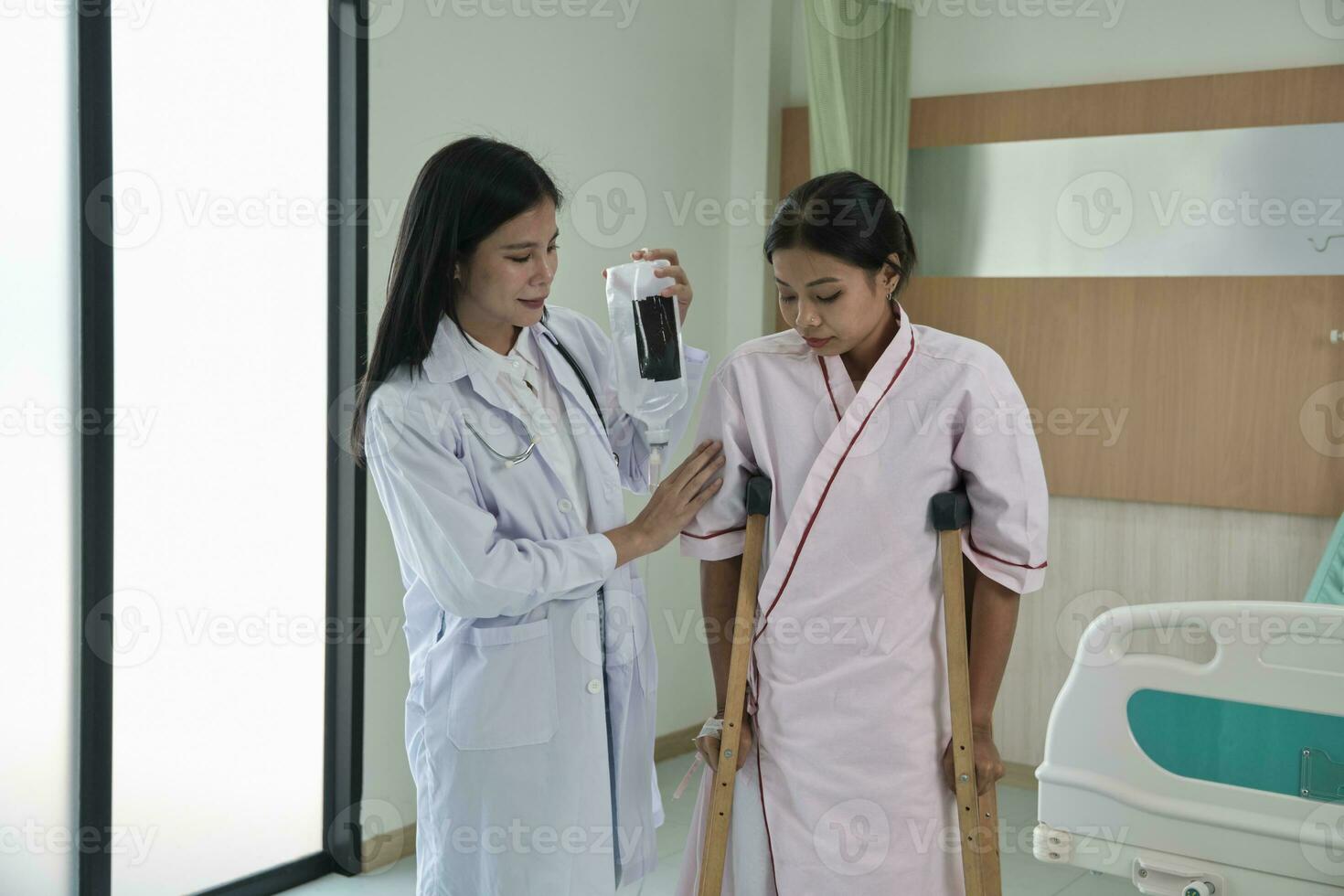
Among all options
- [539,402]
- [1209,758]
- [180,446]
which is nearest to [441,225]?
[539,402]

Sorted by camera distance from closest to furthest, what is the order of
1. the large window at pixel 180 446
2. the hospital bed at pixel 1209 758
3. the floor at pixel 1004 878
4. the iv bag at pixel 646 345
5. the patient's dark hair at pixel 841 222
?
the patient's dark hair at pixel 841 222 < the iv bag at pixel 646 345 < the hospital bed at pixel 1209 758 < the large window at pixel 180 446 < the floor at pixel 1004 878

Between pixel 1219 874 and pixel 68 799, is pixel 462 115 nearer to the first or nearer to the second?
pixel 68 799

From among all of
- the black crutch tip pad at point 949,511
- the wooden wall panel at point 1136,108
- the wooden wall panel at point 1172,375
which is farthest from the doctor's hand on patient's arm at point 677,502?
the wooden wall panel at point 1136,108

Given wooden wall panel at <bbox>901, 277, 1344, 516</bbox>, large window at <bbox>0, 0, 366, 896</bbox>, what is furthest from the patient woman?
wooden wall panel at <bbox>901, 277, 1344, 516</bbox>

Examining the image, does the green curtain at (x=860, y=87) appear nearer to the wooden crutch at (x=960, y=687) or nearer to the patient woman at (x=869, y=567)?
the patient woman at (x=869, y=567)

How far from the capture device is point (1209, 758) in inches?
87.4

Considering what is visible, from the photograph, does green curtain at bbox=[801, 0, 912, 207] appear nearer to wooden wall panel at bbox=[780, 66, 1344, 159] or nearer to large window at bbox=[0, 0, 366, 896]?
wooden wall panel at bbox=[780, 66, 1344, 159]

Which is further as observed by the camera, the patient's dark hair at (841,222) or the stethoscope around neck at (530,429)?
the stethoscope around neck at (530,429)

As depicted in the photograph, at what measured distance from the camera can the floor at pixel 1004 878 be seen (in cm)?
318

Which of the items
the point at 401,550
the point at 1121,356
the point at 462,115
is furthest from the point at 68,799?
the point at 1121,356

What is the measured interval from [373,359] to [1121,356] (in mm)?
2792

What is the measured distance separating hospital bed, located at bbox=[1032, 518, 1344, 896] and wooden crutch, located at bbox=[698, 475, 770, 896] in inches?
34.3

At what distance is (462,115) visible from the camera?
333cm

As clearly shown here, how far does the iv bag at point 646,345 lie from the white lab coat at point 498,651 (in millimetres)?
230
